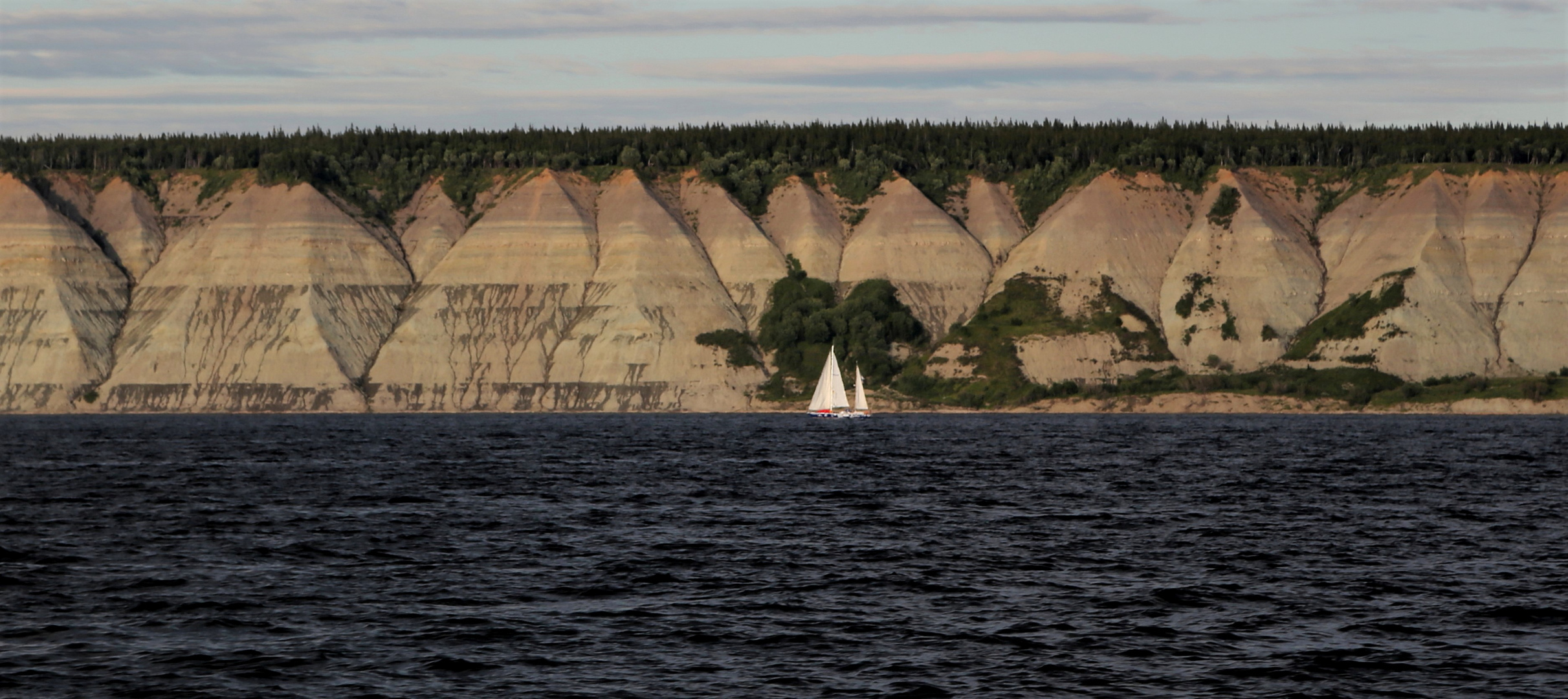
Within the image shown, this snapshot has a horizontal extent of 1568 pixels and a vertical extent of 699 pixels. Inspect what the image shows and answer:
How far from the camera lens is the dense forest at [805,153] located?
17038cm

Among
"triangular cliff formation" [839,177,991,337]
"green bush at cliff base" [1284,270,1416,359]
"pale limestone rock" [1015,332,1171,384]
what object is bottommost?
"pale limestone rock" [1015,332,1171,384]

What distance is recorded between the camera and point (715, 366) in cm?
14862

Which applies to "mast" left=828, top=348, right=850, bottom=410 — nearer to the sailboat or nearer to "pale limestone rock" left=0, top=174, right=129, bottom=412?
the sailboat

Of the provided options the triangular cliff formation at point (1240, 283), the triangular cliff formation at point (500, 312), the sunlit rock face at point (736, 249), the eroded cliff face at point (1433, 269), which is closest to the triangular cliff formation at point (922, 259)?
the sunlit rock face at point (736, 249)

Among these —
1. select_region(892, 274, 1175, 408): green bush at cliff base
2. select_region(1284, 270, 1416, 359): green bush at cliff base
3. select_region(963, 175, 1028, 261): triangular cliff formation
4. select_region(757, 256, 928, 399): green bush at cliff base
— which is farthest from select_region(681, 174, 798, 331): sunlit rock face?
select_region(1284, 270, 1416, 359): green bush at cliff base

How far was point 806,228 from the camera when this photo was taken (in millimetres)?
166000

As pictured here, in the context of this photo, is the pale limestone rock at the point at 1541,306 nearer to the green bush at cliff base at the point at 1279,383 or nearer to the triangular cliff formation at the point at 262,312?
the green bush at cliff base at the point at 1279,383

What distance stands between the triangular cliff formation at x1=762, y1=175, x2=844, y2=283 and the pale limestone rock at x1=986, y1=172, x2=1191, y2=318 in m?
16.0

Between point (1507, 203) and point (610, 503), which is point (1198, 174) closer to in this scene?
point (1507, 203)

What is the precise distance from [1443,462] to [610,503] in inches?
1652

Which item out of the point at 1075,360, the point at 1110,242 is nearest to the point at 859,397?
the point at 1075,360

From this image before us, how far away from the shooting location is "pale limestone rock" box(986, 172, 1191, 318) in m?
156

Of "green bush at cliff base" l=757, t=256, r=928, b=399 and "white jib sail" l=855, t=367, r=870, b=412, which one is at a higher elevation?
"green bush at cliff base" l=757, t=256, r=928, b=399

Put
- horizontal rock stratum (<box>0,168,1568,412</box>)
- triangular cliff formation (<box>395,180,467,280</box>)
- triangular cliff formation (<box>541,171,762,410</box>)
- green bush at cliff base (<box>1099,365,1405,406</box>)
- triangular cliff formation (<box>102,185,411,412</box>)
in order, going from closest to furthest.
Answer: green bush at cliff base (<box>1099,365,1405,406</box>) < triangular cliff formation (<box>541,171,762,410</box>) < horizontal rock stratum (<box>0,168,1568,412</box>) < triangular cliff formation (<box>102,185,411,412</box>) < triangular cliff formation (<box>395,180,467,280</box>)
